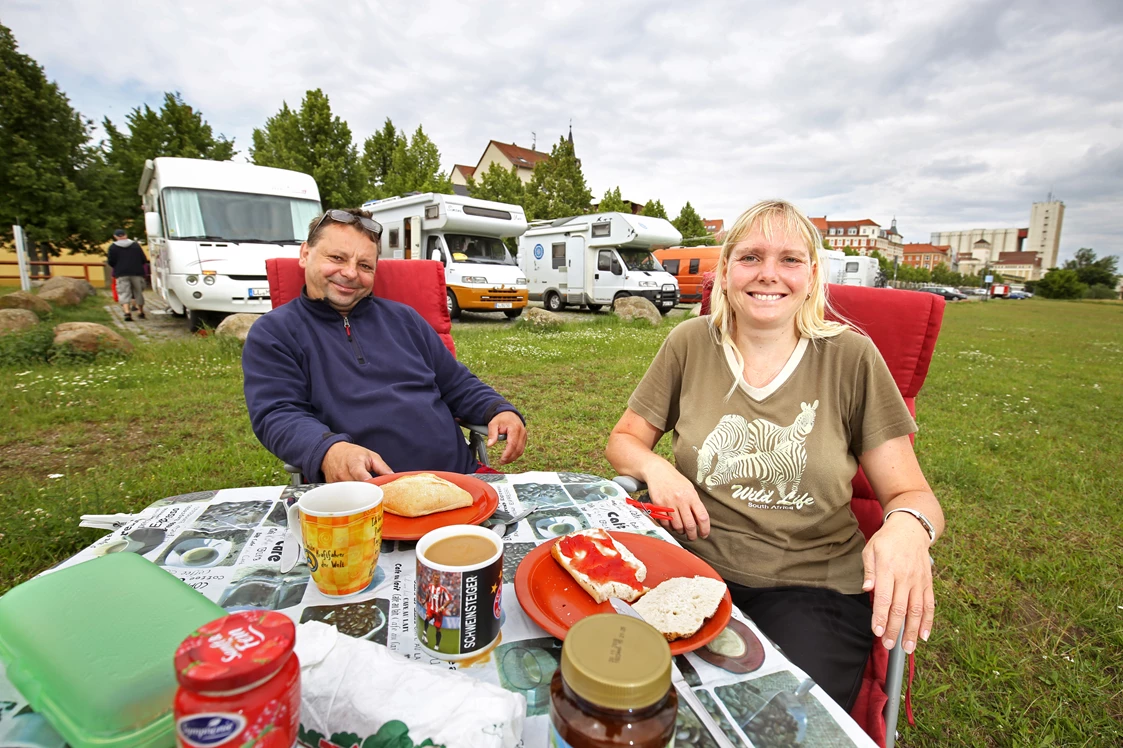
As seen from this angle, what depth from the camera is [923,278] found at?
8400cm

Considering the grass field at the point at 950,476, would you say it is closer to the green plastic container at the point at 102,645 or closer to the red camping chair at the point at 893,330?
the red camping chair at the point at 893,330

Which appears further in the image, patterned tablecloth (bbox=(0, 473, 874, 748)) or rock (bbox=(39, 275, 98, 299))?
rock (bbox=(39, 275, 98, 299))

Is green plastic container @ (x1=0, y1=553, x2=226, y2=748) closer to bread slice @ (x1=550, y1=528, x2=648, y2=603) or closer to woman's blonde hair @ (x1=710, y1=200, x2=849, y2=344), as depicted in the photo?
bread slice @ (x1=550, y1=528, x2=648, y2=603)

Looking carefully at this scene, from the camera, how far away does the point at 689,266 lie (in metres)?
22.7

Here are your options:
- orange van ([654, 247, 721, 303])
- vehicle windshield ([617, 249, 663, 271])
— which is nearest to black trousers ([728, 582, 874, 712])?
vehicle windshield ([617, 249, 663, 271])

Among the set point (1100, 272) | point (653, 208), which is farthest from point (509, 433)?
point (1100, 272)

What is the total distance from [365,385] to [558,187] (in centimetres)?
2762

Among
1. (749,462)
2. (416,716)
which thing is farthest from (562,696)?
(749,462)

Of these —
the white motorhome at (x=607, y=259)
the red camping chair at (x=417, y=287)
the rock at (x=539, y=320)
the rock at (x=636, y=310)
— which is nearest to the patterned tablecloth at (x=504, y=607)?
the red camping chair at (x=417, y=287)

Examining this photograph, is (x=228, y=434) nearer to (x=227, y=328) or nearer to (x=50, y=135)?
(x=227, y=328)

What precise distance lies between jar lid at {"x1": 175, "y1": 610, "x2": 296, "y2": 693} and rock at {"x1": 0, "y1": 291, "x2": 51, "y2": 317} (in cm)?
1337

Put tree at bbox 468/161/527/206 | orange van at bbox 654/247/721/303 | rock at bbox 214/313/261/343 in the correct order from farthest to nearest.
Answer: tree at bbox 468/161/527/206 → orange van at bbox 654/247/721/303 → rock at bbox 214/313/261/343

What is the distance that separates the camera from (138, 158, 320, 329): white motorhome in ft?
27.7

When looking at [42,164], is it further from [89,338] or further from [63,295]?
[89,338]
